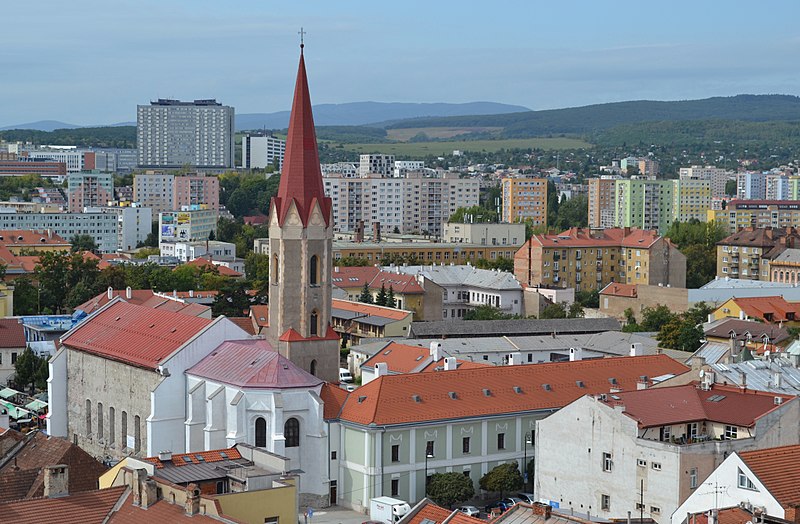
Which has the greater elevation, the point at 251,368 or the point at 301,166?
the point at 301,166

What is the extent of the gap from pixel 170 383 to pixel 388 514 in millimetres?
13685

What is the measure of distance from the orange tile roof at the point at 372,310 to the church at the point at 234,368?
104 feet

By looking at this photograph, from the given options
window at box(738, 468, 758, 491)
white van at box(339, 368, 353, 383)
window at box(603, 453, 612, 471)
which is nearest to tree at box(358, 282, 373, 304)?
white van at box(339, 368, 353, 383)

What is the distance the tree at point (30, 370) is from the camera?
79375 mm

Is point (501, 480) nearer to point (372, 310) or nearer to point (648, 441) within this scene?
point (648, 441)

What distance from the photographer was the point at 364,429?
5509cm

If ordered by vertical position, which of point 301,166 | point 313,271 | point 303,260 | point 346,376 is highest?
point 301,166

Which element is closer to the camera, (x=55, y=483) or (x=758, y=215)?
(x=55, y=483)

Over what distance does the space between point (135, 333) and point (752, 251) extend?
91.1 metres

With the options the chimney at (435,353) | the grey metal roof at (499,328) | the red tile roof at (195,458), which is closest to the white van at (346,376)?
the chimney at (435,353)

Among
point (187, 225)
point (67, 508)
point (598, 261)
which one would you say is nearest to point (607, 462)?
point (67, 508)

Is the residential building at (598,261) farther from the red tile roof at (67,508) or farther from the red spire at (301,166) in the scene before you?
the red tile roof at (67,508)

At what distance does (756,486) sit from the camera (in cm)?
4016

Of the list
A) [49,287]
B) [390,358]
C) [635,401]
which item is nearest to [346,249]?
[49,287]
